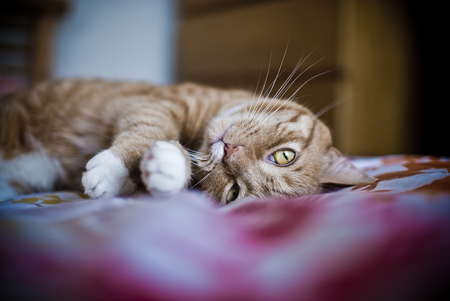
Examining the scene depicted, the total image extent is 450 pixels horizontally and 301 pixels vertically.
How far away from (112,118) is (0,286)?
98cm

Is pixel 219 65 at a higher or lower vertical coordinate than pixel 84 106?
higher

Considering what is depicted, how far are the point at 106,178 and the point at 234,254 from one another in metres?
0.52

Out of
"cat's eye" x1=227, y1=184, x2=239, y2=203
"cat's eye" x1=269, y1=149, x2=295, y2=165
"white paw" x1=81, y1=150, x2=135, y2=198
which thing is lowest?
"cat's eye" x1=227, y1=184, x2=239, y2=203

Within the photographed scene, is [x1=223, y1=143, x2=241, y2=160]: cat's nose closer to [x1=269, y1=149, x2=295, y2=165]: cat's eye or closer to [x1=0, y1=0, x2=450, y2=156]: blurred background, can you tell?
[x1=269, y1=149, x2=295, y2=165]: cat's eye

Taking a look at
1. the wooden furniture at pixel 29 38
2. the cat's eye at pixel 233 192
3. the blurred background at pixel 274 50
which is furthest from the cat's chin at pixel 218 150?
the wooden furniture at pixel 29 38

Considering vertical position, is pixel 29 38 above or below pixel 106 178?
above

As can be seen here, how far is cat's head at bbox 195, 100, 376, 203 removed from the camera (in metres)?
0.92

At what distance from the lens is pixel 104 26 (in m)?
3.25

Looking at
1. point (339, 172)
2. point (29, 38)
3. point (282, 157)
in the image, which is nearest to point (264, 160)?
point (282, 157)

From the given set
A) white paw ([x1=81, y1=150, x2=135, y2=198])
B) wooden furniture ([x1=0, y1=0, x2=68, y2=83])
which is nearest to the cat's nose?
white paw ([x1=81, y1=150, x2=135, y2=198])

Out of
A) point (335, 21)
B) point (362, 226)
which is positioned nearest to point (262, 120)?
point (362, 226)

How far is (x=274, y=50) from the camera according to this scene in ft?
8.80

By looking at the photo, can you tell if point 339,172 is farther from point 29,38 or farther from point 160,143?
point 29,38

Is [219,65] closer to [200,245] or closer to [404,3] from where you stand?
[404,3]
